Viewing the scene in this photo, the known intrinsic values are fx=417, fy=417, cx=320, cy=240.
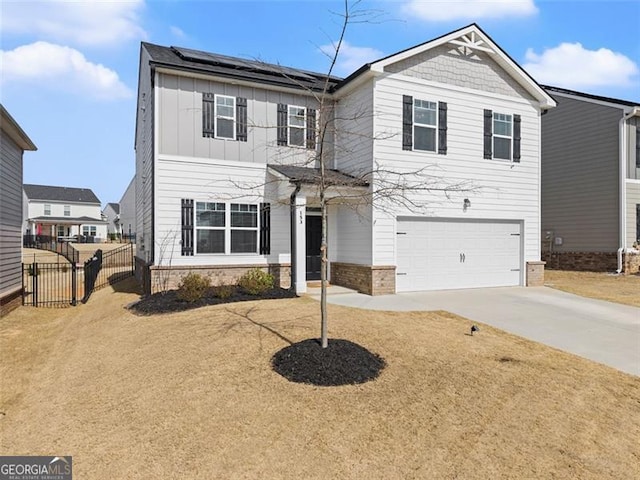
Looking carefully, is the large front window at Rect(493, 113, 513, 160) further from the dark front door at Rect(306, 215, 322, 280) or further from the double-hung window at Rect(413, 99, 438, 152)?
the dark front door at Rect(306, 215, 322, 280)

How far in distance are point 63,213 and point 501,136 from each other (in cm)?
5404

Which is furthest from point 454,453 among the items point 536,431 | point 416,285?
point 416,285

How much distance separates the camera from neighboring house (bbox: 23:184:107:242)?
49156mm

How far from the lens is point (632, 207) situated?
58.4 ft

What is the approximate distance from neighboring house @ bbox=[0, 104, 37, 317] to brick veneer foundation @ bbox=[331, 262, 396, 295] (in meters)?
9.31


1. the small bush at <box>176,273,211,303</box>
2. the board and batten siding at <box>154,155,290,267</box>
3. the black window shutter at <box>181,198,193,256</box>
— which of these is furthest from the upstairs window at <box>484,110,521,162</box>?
the small bush at <box>176,273,211,303</box>

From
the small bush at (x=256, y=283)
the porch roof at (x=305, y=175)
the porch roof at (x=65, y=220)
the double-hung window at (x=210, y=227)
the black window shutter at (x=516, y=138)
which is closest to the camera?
the small bush at (x=256, y=283)

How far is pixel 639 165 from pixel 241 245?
17452 millimetres

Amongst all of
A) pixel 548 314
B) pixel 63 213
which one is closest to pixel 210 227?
pixel 548 314

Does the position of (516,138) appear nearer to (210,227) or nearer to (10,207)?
(210,227)

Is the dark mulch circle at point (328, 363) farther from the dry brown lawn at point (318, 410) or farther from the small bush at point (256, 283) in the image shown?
the small bush at point (256, 283)

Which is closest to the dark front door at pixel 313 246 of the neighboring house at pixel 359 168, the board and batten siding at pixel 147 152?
the neighboring house at pixel 359 168

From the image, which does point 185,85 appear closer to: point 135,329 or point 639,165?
point 135,329

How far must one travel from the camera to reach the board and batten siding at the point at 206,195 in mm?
11398
